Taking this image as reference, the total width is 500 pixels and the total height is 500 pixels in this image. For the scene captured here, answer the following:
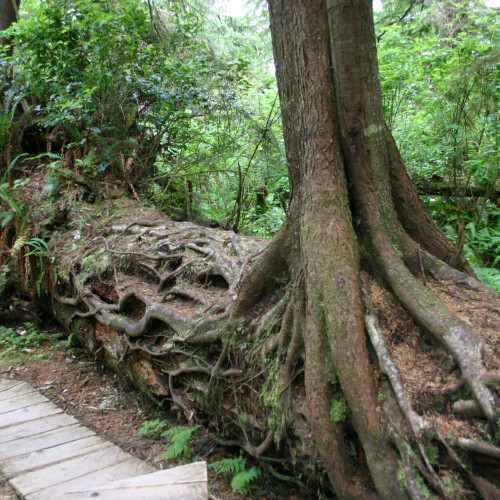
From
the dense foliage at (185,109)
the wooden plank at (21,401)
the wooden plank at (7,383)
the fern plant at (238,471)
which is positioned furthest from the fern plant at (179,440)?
the dense foliage at (185,109)

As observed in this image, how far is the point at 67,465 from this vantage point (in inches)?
139

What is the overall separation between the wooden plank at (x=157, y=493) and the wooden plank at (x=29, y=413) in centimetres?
223

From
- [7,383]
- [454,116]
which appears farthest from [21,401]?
[454,116]

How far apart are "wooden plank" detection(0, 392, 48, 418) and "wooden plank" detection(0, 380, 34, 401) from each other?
0.28ft

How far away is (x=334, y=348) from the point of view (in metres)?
2.86

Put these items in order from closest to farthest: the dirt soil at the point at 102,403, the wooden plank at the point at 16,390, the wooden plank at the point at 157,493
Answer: the wooden plank at the point at 157,493, the dirt soil at the point at 102,403, the wooden plank at the point at 16,390

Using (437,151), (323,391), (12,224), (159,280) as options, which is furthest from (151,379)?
(437,151)

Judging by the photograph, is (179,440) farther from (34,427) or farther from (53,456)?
(34,427)

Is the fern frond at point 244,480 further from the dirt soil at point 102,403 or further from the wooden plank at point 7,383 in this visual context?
the wooden plank at point 7,383

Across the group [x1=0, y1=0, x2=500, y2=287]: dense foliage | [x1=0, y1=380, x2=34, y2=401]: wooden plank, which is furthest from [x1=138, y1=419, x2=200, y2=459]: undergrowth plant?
[x1=0, y1=0, x2=500, y2=287]: dense foliage

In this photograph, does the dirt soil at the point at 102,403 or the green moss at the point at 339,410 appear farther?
the dirt soil at the point at 102,403

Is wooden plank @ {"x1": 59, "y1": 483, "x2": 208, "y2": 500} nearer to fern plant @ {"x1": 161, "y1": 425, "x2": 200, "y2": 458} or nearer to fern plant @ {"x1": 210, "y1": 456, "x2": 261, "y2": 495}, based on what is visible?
fern plant @ {"x1": 210, "y1": 456, "x2": 261, "y2": 495}

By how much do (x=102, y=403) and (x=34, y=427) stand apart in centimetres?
103

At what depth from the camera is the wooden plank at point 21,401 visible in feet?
15.0
